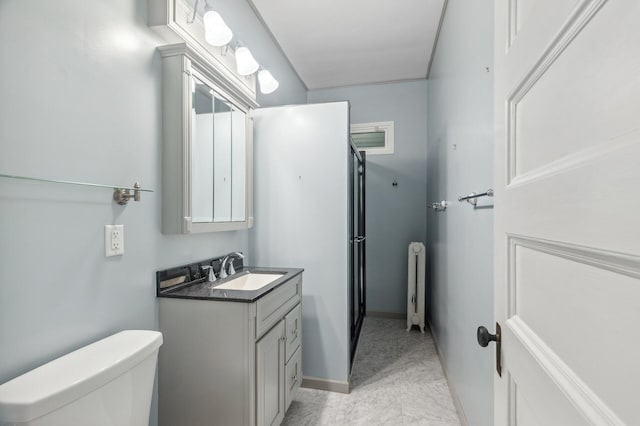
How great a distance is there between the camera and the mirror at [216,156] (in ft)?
5.20

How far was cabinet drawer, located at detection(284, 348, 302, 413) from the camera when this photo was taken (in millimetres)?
1754

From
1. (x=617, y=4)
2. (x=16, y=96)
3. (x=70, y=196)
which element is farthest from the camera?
(x=70, y=196)

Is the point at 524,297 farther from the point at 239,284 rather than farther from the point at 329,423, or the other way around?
the point at 329,423

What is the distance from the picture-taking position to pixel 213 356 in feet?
4.54

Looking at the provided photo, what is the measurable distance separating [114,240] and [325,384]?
1729mm

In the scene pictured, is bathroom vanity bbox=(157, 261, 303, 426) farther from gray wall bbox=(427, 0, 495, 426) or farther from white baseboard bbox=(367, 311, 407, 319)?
white baseboard bbox=(367, 311, 407, 319)

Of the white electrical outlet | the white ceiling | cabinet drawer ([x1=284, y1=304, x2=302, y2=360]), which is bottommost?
cabinet drawer ([x1=284, y1=304, x2=302, y2=360])

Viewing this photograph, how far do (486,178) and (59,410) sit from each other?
162cm

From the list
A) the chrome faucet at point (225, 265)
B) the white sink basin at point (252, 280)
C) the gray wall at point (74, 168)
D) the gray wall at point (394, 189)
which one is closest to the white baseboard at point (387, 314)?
the gray wall at point (394, 189)

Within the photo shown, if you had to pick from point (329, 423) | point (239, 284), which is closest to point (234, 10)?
point (239, 284)

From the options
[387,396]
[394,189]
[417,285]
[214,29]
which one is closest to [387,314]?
[417,285]

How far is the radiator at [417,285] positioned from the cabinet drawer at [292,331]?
1.82 meters

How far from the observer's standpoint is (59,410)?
79cm

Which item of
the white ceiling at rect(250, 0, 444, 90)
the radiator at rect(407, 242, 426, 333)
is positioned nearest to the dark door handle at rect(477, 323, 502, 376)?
the white ceiling at rect(250, 0, 444, 90)
